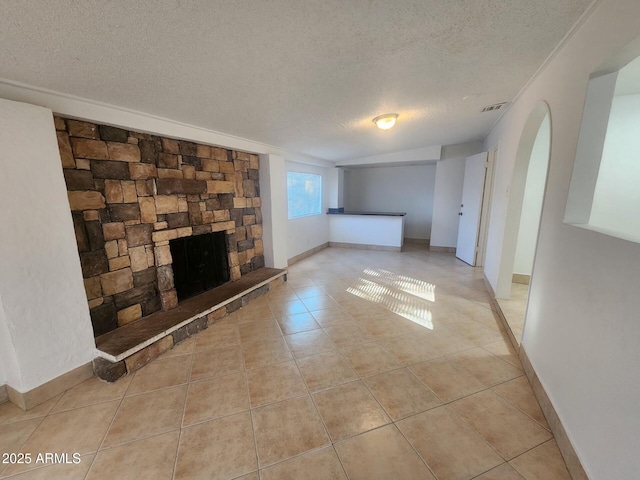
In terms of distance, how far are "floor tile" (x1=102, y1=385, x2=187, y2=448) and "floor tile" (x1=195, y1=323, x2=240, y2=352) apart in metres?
0.53

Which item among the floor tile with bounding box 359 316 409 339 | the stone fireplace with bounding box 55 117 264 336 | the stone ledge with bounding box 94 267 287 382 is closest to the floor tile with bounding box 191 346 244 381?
the stone ledge with bounding box 94 267 287 382

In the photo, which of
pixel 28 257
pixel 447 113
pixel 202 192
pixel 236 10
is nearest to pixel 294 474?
pixel 28 257

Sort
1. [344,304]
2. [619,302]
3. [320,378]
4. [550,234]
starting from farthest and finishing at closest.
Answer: [344,304]
[320,378]
[550,234]
[619,302]

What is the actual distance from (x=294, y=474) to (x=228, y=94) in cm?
254

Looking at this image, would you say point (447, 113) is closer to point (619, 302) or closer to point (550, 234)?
point (550, 234)

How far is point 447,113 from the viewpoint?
306cm

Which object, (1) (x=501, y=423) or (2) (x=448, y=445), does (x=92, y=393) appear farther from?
(1) (x=501, y=423)

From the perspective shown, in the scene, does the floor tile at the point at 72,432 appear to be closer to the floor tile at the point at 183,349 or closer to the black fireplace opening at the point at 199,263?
the floor tile at the point at 183,349

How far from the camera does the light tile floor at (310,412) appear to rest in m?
1.28

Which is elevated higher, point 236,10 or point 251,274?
point 236,10

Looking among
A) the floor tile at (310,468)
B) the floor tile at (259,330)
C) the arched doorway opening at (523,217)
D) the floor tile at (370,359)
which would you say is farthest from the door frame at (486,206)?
the floor tile at (310,468)

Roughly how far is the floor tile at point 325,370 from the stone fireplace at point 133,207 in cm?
163

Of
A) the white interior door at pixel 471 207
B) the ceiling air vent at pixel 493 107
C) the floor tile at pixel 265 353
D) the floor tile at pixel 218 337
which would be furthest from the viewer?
the white interior door at pixel 471 207

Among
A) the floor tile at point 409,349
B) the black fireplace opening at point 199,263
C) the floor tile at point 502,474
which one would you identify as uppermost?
the black fireplace opening at point 199,263
